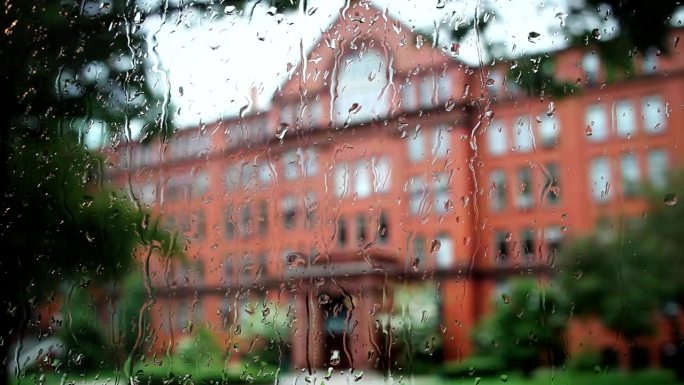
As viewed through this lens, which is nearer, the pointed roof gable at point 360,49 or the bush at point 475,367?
the bush at point 475,367

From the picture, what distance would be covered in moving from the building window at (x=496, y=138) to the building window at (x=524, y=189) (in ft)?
0.14

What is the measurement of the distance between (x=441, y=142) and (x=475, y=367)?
306 mm

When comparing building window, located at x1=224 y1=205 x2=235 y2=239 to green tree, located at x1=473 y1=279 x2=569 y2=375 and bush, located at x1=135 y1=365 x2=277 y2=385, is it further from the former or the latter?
green tree, located at x1=473 y1=279 x2=569 y2=375

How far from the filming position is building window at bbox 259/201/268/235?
98 centimetres

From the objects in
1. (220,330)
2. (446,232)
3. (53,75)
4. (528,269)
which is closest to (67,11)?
(53,75)

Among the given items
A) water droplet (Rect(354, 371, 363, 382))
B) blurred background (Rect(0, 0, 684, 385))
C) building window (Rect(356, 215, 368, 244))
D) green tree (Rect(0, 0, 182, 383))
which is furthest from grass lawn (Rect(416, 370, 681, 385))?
green tree (Rect(0, 0, 182, 383))

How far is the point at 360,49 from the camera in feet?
3.23

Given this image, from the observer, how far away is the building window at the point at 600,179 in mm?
752

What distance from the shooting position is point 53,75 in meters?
1.23

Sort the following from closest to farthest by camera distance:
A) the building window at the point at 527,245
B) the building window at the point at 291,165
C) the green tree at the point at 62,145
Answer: the building window at the point at 527,245 < the building window at the point at 291,165 < the green tree at the point at 62,145

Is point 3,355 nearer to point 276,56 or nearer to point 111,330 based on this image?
point 111,330

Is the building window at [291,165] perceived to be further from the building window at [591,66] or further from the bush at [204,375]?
the building window at [591,66]

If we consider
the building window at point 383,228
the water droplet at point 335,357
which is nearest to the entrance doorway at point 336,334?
the water droplet at point 335,357

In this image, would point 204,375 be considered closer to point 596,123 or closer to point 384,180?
point 384,180
